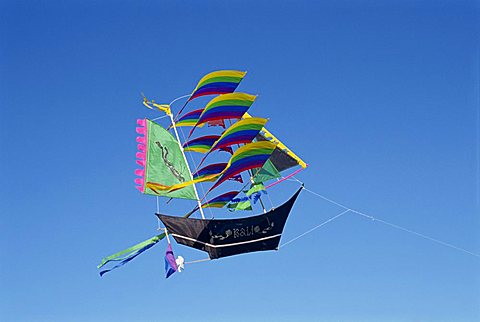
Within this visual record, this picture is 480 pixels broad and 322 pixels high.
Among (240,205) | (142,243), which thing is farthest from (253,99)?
(142,243)

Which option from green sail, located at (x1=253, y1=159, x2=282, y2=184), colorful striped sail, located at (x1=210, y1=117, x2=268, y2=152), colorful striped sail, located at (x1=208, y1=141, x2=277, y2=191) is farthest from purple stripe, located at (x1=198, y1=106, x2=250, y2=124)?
green sail, located at (x1=253, y1=159, x2=282, y2=184)

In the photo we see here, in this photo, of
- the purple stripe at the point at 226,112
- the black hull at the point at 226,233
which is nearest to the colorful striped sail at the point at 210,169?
the purple stripe at the point at 226,112

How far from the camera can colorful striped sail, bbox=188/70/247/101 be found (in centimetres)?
2700

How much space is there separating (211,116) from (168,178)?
2865mm

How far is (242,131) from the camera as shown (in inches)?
1040

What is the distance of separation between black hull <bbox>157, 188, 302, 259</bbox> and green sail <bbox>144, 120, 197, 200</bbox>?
1.80 meters

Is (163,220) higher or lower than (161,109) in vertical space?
lower

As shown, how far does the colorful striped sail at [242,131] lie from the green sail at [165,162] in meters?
2.43

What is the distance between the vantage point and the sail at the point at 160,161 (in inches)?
1095

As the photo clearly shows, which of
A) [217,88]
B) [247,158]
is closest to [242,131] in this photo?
[247,158]

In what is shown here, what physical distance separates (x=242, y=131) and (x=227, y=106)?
0.95 meters

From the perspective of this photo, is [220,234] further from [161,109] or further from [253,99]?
[161,109]

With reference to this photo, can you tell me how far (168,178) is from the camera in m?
28.7

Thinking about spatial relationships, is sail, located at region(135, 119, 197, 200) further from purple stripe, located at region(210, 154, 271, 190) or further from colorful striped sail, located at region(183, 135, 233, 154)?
purple stripe, located at region(210, 154, 271, 190)
